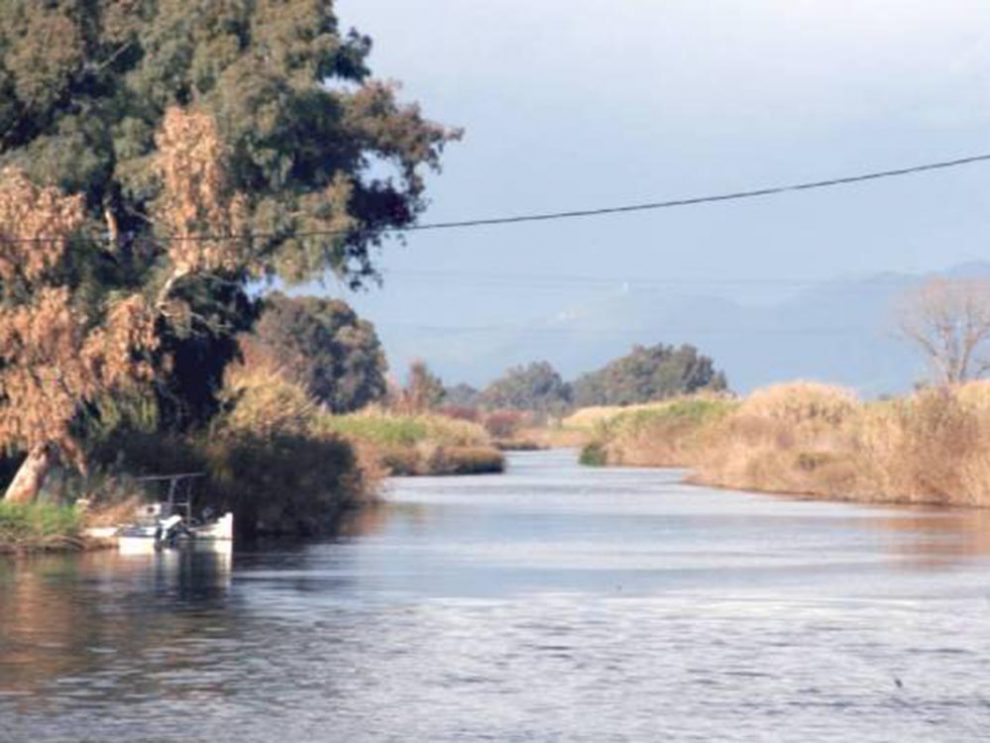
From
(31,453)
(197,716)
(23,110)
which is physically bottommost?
(197,716)

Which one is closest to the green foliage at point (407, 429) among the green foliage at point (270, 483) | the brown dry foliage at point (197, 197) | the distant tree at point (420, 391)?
the distant tree at point (420, 391)

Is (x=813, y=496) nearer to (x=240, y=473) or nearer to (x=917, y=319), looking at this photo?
(x=240, y=473)

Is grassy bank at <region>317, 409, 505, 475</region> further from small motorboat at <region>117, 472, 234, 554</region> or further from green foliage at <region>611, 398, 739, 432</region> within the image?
small motorboat at <region>117, 472, 234, 554</region>

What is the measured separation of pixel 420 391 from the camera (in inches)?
4833

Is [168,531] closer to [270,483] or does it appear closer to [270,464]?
[270,464]

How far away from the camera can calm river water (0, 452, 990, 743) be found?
66.9 feet

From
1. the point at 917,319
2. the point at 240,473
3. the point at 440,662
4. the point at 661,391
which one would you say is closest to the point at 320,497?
the point at 240,473

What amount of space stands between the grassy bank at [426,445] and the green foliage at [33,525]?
4782 centimetres

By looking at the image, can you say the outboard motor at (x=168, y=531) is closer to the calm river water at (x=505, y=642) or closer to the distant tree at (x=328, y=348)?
the calm river water at (x=505, y=642)

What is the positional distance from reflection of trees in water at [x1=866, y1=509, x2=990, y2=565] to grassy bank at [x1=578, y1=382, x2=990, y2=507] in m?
4.45

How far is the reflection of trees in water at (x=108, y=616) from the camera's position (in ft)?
78.1

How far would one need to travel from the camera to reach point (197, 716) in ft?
66.9

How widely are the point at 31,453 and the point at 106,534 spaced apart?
2085mm

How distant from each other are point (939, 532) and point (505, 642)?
2778 cm
